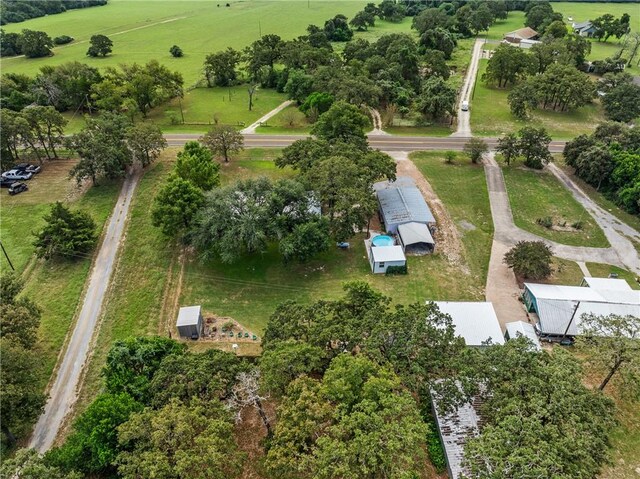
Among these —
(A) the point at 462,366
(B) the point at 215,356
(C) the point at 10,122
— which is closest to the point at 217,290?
(B) the point at 215,356

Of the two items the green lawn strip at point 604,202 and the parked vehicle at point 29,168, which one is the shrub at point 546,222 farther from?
the parked vehicle at point 29,168

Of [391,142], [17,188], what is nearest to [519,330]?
[391,142]

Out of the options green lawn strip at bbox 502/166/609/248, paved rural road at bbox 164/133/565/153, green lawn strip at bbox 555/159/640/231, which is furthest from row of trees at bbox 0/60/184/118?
green lawn strip at bbox 555/159/640/231

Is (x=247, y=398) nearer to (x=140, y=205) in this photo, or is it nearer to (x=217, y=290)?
(x=217, y=290)

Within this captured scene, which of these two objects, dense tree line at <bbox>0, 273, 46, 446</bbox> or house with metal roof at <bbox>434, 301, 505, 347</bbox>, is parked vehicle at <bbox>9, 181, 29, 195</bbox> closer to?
dense tree line at <bbox>0, 273, 46, 446</bbox>

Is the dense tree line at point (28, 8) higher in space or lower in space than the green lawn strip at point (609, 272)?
higher

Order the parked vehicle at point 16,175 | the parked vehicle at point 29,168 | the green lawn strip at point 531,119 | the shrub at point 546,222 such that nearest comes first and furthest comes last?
the shrub at point 546,222 < the parked vehicle at point 16,175 < the parked vehicle at point 29,168 < the green lawn strip at point 531,119

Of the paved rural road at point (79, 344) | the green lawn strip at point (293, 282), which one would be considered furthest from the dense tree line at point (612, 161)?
the paved rural road at point (79, 344)
